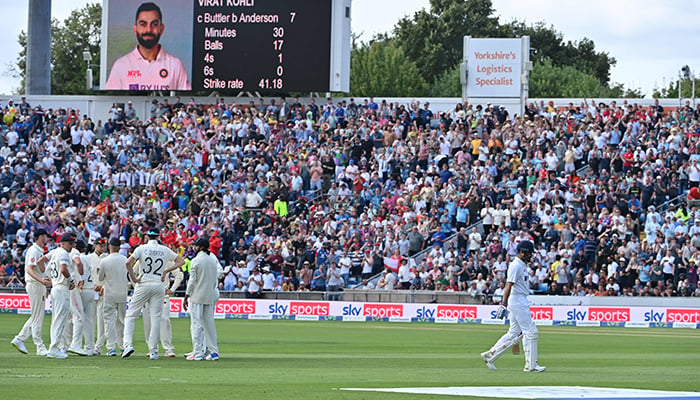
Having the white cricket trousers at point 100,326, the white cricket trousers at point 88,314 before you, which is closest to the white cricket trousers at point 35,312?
the white cricket trousers at point 88,314

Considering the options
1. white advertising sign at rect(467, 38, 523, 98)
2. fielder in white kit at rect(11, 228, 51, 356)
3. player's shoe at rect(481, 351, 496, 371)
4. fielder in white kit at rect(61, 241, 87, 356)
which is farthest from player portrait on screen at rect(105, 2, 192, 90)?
player's shoe at rect(481, 351, 496, 371)

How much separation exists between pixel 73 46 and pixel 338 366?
84540 mm

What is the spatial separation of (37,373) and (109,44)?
37.6 meters

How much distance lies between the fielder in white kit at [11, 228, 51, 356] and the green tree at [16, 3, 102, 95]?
78.6 meters

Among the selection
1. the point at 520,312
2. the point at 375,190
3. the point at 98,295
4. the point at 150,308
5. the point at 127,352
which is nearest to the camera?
the point at 520,312

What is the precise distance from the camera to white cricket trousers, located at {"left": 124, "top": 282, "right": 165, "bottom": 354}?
2030 cm

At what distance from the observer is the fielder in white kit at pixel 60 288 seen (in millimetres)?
20141

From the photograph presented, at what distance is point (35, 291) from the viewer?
824 inches

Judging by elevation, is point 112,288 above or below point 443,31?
below

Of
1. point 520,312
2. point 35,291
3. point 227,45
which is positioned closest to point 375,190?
point 227,45

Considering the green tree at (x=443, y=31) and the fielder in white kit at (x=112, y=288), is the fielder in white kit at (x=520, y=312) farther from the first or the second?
the green tree at (x=443, y=31)

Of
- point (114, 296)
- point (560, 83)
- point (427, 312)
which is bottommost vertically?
point (427, 312)

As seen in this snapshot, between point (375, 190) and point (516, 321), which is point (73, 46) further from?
point (516, 321)

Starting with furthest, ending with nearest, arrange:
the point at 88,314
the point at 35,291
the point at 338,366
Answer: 1. the point at 88,314
2. the point at 35,291
3. the point at 338,366
